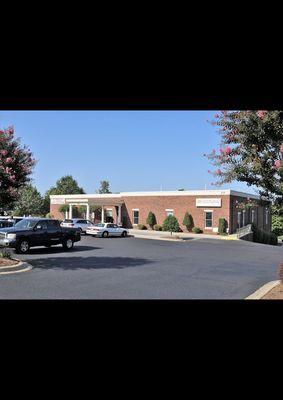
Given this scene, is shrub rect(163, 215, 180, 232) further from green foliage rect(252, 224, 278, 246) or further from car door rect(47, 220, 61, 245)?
car door rect(47, 220, 61, 245)

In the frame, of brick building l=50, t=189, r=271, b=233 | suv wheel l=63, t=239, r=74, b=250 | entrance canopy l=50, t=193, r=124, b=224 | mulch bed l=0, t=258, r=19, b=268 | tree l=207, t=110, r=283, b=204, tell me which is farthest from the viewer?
entrance canopy l=50, t=193, r=124, b=224

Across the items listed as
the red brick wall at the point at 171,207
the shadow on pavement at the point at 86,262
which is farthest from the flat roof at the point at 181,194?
the shadow on pavement at the point at 86,262

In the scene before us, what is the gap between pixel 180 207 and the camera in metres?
40.6

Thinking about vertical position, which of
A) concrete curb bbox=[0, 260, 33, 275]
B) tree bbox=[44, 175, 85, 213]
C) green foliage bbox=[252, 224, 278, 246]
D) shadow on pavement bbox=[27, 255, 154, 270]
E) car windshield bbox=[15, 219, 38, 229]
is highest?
tree bbox=[44, 175, 85, 213]

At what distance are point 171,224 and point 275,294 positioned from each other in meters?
30.1

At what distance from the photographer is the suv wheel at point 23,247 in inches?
744

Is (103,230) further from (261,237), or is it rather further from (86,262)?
(261,237)

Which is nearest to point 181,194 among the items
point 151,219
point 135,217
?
point 151,219

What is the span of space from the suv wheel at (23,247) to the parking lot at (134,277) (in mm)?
643

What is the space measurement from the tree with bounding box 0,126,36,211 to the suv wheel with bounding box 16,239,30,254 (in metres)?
5.09

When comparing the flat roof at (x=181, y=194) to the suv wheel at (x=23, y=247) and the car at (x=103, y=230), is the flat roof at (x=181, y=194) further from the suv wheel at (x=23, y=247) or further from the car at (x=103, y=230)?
the suv wheel at (x=23, y=247)

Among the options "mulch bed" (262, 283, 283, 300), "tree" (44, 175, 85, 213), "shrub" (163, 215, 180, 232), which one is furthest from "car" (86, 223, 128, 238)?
"tree" (44, 175, 85, 213)

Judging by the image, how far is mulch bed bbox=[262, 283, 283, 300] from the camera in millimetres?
9248
